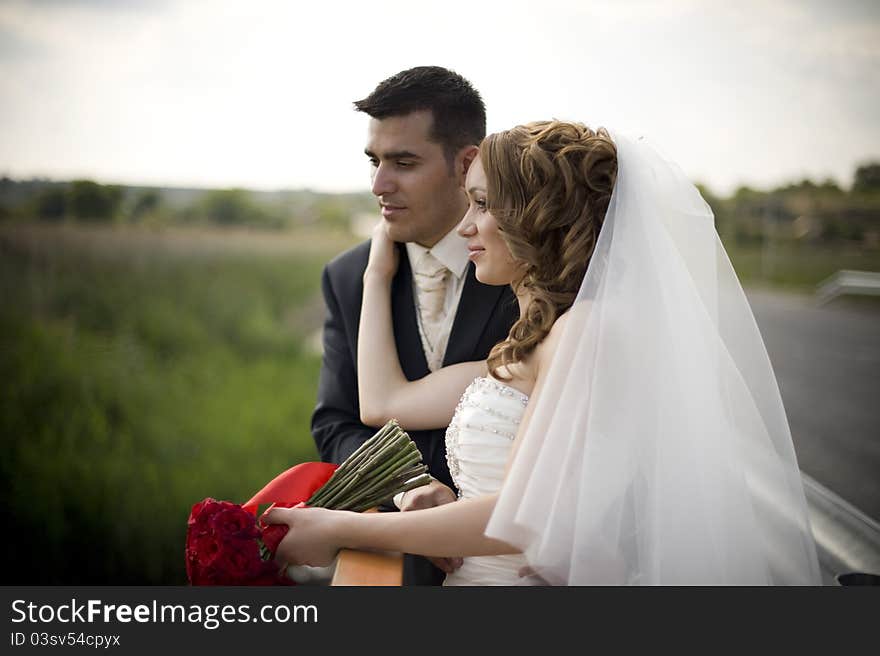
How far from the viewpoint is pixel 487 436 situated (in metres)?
1.92

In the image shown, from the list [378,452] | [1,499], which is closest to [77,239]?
[1,499]

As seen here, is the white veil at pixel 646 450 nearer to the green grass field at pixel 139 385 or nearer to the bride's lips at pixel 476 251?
the bride's lips at pixel 476 251

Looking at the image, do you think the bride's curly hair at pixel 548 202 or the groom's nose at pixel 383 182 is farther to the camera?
the groom's nose at pixel 383 182

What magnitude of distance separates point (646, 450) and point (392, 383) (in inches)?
35.8

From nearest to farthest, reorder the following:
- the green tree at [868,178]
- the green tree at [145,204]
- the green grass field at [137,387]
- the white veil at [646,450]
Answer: the white veil at [646,450] → the green grass field at [137,387] → the green tree at [145,204] → the green tree at [868,178]

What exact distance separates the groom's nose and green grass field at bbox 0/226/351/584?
419 centimetres

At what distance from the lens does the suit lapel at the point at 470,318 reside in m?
2.51

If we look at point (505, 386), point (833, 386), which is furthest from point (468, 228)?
point (833, 386)

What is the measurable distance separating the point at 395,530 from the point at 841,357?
36.1ft

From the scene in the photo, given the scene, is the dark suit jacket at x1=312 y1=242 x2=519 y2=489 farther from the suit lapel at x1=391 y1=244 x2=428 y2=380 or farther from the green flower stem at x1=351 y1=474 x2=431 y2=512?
the green flower stem at x1=351 y1=474 x2=431 y2=512

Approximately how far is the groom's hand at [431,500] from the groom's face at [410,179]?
36.5 inches

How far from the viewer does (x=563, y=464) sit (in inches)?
64.7

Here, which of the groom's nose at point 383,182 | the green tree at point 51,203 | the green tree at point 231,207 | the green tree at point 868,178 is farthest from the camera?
the green tree at point 231,207

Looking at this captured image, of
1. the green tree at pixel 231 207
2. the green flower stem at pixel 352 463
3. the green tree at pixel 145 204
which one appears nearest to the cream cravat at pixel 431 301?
the green flower stem at pixel 352 463
